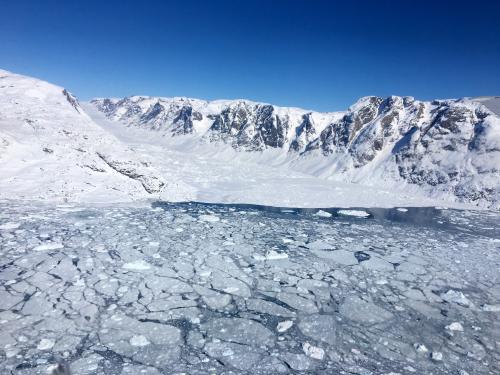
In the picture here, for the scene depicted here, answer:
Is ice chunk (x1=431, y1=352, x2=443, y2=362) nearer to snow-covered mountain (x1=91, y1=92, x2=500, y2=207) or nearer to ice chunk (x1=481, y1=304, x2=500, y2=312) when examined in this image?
ice chunk (x1=481, y1=304, x2=500, y2=312)

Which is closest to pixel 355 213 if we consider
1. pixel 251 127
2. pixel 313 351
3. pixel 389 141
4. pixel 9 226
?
pixel 313 351

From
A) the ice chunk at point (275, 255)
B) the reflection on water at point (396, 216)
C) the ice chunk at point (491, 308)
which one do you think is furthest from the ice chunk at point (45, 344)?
the reflection on water at point (396, 216)

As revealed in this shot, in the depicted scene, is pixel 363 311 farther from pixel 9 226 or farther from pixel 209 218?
pixel 9 226

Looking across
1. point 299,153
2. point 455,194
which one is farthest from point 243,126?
point 455,194

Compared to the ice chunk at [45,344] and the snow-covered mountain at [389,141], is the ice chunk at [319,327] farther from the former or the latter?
the snow-covered mountain at [389,141]

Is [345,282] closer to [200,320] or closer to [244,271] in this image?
[244,271]

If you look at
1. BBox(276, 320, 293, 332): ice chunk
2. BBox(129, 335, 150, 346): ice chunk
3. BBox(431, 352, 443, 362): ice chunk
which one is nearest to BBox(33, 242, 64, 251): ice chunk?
BBox(129, 335, 150, 346): ice chunk
